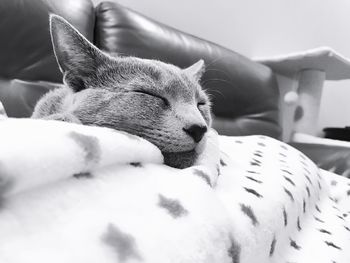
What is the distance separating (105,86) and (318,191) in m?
0.67

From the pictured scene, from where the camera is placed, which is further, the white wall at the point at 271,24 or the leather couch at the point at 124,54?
the white wall at the point at 271,24

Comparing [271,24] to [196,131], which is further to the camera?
[271,24]

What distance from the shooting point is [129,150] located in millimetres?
399

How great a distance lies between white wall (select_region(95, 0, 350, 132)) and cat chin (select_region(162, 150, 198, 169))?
1.35 metres

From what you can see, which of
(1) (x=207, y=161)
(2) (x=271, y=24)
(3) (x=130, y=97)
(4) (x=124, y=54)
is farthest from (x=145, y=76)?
(2) (x=271, y=24)

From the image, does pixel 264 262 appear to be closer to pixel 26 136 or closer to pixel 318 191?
pixel 26 136

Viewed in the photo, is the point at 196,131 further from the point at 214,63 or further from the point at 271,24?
the point at 271,24

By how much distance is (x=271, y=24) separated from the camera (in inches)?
96.2

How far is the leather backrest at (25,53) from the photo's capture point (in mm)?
1088

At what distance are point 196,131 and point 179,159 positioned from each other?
5 centimetres

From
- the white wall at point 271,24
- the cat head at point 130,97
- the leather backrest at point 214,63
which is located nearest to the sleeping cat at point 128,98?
the cat head at point 130,97

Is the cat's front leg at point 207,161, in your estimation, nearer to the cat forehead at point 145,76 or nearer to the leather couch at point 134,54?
the cat forehead at point 145,76

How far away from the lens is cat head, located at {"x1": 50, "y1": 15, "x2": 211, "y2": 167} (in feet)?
1.70

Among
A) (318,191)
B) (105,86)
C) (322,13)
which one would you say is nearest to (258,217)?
(105,86)
